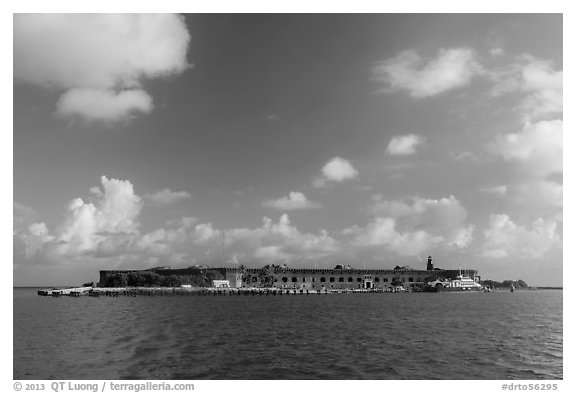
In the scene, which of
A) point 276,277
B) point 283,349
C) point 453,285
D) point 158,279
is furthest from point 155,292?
point 453,285

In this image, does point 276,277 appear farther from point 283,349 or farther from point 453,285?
point 283,349

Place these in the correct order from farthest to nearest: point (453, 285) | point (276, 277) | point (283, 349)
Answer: point (453, 285)
point (276, 277)
point (283, 349)

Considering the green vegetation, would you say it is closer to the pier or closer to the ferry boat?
the pier

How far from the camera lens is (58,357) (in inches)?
1372

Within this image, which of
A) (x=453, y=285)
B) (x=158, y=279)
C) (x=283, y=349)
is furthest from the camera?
(x=453, y=285)

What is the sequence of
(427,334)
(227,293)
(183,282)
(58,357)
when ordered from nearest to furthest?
(58,357) → (427,334) → (227,293) → (183,282)

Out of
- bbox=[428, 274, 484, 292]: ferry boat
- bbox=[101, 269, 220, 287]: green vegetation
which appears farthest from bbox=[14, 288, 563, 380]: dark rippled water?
bbox=[428, 274, 484, 292]: ferry boat

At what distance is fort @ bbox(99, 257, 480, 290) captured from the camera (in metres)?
166

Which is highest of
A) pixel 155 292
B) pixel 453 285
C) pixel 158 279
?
pixel 158 279

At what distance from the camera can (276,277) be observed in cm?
17875

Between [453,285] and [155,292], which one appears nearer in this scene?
[155,292]

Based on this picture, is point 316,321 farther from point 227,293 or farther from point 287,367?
point 227,293
